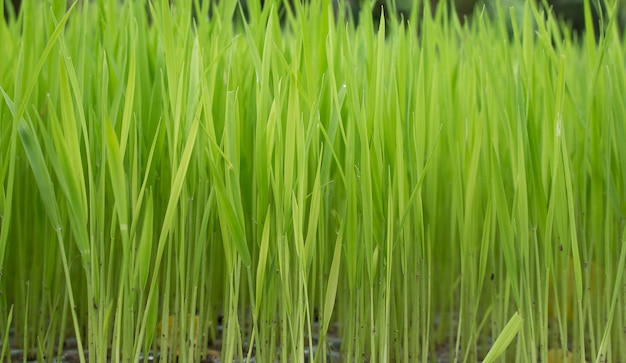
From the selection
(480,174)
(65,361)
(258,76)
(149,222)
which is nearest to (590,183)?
(480,174)

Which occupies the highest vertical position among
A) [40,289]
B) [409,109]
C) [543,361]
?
[409,109]

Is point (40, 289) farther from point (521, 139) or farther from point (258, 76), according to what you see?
point (521, 139)

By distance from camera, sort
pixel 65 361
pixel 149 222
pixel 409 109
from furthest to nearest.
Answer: pixel 65 361, pixel 409 109, pixel 149 222

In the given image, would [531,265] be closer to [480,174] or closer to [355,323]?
[480,174]

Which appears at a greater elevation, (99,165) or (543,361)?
(99,165)

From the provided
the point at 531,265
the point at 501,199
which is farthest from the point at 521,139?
the point at 531,265

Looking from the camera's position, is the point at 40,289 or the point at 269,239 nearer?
the point at 269,239

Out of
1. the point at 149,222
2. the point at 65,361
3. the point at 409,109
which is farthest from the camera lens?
the point at 65,361
